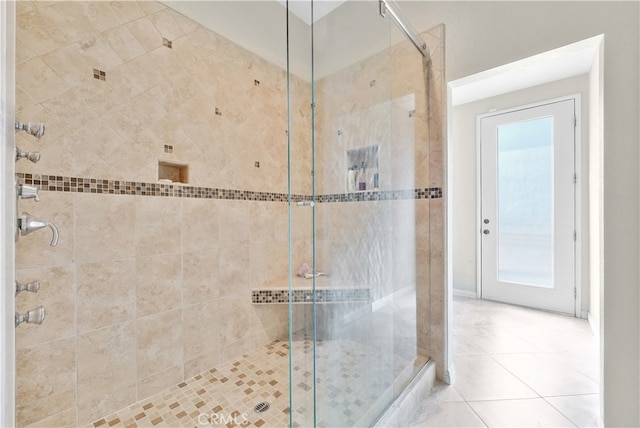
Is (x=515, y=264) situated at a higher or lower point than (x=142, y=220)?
lower

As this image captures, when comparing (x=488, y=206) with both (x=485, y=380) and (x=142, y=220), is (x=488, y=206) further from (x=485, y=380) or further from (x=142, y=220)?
(x=142, y=220)

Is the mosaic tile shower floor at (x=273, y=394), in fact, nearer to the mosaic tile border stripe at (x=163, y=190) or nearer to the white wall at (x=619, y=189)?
the mosaic tile border stripe at (x=163, y=190)

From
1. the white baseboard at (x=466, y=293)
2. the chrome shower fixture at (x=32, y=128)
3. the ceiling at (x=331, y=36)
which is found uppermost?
the ceiling at (x=331, y=36)

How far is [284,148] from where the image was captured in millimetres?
2414

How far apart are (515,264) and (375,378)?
8.31ft

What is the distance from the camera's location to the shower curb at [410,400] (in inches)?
50.2

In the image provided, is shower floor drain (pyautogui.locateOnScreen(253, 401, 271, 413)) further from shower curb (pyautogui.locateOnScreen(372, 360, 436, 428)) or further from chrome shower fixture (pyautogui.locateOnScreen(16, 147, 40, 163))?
chrome shower fixture (pyautogui.locateOnScreen(16, 147, 40, 163))

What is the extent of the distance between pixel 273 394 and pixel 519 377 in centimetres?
153

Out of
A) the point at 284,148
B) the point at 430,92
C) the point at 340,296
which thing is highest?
the point at 430,92

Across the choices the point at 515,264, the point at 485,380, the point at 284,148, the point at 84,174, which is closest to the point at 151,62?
the point at 84,174

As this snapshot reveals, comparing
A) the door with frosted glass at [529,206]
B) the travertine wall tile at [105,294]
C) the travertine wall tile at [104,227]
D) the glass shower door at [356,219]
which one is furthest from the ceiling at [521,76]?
the travertine wall tile at [105,294]

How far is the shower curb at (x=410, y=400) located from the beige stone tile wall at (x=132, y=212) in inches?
35.6

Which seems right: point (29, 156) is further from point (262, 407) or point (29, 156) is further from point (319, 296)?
point (262, 407)

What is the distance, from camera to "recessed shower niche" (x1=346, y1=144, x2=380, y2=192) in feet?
4.58
